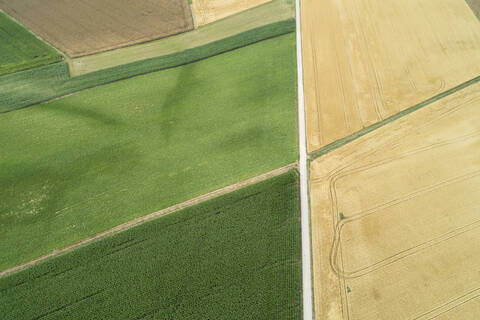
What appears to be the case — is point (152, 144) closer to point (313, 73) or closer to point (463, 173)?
point (313, 73)

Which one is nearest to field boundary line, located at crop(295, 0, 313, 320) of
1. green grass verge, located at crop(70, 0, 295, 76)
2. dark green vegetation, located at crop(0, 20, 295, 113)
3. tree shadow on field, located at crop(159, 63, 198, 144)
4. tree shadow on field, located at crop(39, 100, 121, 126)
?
dark green vegetation, located at crop(0, 20, 295, 113)

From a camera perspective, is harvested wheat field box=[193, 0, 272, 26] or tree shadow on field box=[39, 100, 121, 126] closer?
tree shadow on field box=[39, 100, 121, 126]

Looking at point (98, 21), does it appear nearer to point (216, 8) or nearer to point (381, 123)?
point (216, 8)

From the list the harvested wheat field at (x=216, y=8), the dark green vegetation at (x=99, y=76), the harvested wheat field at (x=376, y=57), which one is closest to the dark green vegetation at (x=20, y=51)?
the dark green vegetation at (x=99, y=76)

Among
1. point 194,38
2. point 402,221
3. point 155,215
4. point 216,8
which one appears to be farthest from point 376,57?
point 155,215

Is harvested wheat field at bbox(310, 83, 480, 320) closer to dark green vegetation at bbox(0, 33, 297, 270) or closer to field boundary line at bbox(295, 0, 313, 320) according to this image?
field boundary line at bbox(295, 0, 313, 320)

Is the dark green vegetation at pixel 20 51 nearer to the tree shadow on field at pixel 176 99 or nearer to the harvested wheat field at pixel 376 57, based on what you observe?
the tree shadow on field at pixel 176 99
